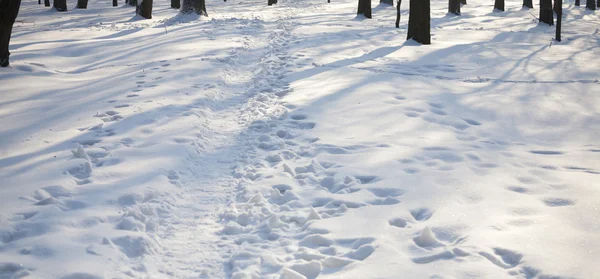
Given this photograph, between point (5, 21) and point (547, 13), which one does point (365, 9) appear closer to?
point (547, 13)

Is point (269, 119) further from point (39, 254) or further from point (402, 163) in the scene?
point (39, 254)

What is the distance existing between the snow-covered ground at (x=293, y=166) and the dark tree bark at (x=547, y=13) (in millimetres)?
9635

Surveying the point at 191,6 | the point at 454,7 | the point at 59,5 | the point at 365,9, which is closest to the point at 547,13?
the point at 454,7

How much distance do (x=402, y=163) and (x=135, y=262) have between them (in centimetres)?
312

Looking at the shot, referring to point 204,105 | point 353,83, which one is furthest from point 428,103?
point 204,105

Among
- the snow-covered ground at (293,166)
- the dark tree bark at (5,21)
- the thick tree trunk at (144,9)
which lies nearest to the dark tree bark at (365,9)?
the thick tree trunk at (144,9)

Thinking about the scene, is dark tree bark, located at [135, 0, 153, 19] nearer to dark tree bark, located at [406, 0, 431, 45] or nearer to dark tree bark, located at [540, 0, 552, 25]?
dark tree bark, located at [406, 0, 431, 45]

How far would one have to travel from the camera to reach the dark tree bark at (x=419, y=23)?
12719 millimetres

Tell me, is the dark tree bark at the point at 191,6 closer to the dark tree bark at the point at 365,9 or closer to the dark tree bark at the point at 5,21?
the dark tree bark at the point at 365,9

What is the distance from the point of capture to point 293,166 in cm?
538

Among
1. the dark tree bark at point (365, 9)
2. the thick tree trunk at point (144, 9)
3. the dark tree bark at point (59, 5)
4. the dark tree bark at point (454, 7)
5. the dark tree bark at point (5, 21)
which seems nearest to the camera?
the dark tree bark at point (5, 21)

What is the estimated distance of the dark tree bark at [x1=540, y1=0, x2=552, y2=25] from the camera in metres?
19.5

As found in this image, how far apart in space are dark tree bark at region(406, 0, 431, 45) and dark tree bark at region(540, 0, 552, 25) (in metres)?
9.47

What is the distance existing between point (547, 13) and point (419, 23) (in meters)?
9.76
